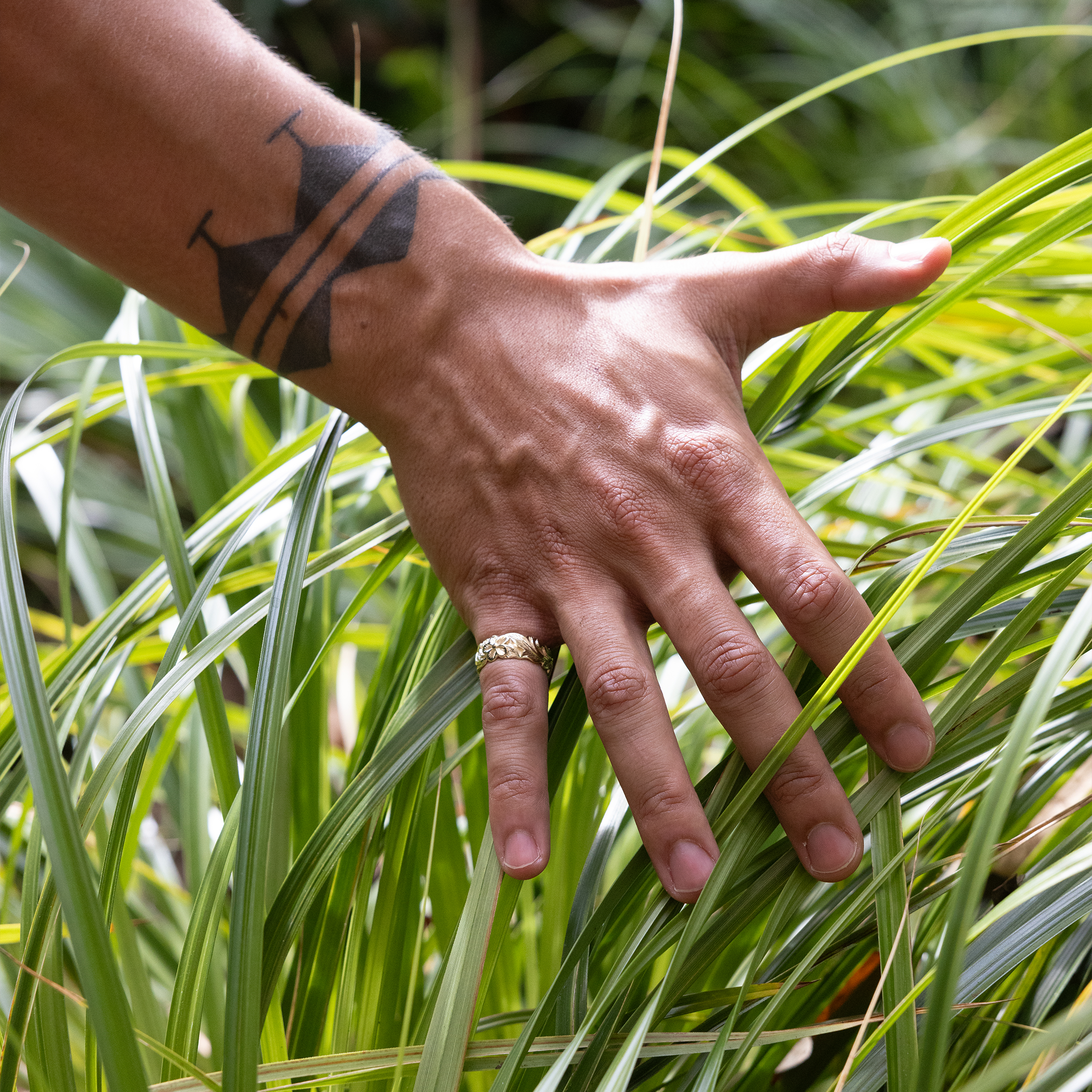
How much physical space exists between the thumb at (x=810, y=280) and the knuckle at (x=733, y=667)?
7.2 inches

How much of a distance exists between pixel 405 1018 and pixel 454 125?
180 cm

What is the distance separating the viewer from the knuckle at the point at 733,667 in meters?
Result: 0.37

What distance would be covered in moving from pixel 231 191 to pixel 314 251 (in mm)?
52

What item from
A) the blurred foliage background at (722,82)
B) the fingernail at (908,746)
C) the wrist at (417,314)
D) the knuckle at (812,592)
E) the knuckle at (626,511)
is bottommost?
the fingernail at (908,746)

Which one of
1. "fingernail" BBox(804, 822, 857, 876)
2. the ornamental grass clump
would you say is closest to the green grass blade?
the ornamental grass clump

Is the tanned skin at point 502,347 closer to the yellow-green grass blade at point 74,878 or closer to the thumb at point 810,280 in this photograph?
the thumb at point 810,280

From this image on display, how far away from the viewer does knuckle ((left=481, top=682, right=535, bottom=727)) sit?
15.7 inches

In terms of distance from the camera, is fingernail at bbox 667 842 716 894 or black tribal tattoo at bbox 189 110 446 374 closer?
fingernail at bbox 667 842 716 894

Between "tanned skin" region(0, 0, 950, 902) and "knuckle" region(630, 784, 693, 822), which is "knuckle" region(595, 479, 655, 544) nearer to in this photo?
"tanned skin" region(0, 0, 950, 902)

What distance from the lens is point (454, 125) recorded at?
5.85 ft

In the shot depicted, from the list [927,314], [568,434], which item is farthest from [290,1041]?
[927,314]

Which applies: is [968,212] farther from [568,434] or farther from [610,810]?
[610,810]

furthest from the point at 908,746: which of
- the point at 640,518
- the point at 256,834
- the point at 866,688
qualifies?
the point at 256,834

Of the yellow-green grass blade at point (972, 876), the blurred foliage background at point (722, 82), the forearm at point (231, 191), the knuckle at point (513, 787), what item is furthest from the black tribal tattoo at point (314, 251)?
the blurred foliage background at point (722, 82)
